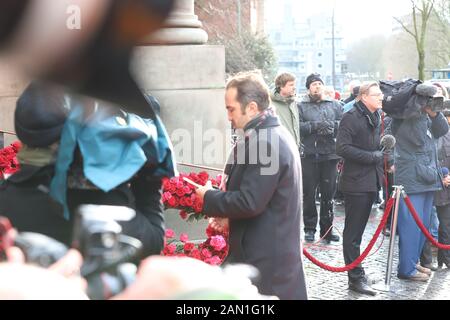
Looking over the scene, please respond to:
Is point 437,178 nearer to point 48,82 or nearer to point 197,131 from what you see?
point 197,131

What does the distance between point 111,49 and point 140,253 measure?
1.78ft

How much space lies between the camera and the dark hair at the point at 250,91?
4.04 m

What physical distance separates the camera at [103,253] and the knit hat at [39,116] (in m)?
0.31

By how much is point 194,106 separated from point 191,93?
0.35ft

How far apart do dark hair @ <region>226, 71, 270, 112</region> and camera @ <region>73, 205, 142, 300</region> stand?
209 cm

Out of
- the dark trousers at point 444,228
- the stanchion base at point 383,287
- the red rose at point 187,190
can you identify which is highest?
the red rose at point 187,190

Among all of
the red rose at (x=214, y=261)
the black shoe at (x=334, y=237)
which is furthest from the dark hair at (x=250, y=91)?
the black shoe at (x=334, y=237)

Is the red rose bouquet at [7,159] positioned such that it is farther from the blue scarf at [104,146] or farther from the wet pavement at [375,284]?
the blue scarf at [104,146]

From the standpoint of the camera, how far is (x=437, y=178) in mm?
7836

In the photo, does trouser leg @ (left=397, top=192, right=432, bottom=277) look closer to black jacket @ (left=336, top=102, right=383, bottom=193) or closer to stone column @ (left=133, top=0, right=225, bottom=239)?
black jacket @ (left=336, top=102, right=383, bottom=193)

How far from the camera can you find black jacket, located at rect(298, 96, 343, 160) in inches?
387

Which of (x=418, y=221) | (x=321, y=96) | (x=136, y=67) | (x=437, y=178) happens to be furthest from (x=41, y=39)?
(x=321, y=96)

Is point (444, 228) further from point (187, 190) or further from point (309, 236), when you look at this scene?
point (187, 190)

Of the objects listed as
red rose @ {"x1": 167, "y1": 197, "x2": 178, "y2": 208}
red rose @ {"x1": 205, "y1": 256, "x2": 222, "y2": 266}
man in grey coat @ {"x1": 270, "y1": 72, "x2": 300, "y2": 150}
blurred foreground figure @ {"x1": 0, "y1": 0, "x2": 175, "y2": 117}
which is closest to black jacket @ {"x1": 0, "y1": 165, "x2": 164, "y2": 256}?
blurred foreground figure @ {"x1": 0, "y1": 0, "x2": 175, "y2": 117}
